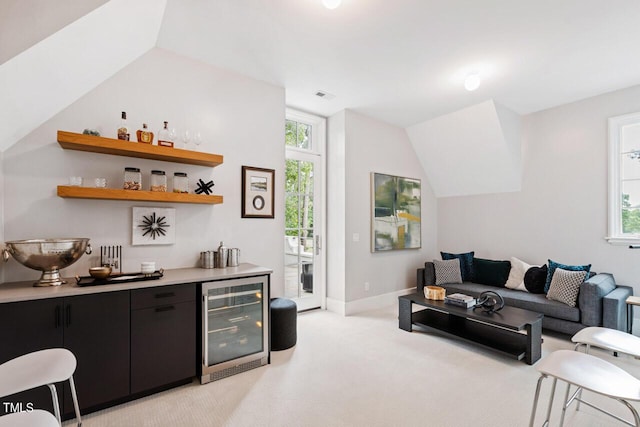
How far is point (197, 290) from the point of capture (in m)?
2.37

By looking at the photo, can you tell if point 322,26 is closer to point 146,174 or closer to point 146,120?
point 146,120

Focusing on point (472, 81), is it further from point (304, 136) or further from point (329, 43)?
point (304, 136)

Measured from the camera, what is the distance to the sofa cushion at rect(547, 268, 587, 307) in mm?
3248

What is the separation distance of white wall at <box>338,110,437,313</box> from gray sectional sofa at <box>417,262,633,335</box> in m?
1.59

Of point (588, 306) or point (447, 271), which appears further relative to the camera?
point (447, 271)

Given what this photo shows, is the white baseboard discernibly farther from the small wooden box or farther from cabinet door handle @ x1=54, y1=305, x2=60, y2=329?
cabinet door handle @ x1=54, y1=305, x2=60, y2=329

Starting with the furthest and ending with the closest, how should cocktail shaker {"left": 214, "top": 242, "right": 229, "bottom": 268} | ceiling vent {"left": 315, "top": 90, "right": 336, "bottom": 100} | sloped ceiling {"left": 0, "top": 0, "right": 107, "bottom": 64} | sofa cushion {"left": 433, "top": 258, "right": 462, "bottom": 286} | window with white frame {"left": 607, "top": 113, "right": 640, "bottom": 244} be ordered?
sofa cushion {"left": 433, "top": 258, "right": 462, "bottom": 286}, ceiling vent {"left": 315, "top": 90, "right": 336, "bottom": 100}, window with white frame {"left": 607, "top": 113, "right": 640, "bottom": 244}, cocktail shaker {"left": 214, "top": 242, "right": 229, "bottom": 268}, sloped ceiling {"left": 0, "top": 0, "right": 107, "bottom": 64}

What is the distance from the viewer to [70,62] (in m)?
1.96

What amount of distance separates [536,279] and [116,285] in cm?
457

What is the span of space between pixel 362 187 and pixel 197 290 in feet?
9.20

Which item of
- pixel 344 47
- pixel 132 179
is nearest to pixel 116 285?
pixel 132 179

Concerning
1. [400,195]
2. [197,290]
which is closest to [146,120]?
[197,290]

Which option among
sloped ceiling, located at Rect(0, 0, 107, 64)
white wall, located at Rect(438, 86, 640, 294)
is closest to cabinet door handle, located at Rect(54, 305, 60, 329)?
sloped ceiling, located at Rect(0, 0, 107, 64)

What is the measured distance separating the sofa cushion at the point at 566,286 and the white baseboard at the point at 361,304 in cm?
203
